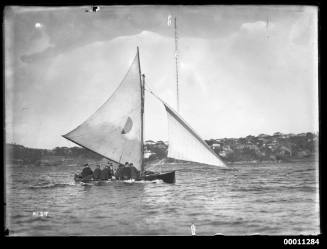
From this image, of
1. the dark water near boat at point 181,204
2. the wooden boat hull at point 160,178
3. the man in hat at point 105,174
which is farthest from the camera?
the man in hat at point 105,174

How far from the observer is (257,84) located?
3.83 metres

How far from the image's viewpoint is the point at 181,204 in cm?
379

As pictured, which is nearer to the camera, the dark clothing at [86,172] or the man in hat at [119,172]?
the dark clothing at [86,172]

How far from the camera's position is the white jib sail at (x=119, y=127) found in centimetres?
387

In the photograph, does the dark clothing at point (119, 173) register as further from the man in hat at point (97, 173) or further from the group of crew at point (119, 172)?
the man in hat at point (97, 173)

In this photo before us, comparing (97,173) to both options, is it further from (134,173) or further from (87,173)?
(134,173)

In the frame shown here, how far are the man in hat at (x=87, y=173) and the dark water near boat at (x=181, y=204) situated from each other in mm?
103

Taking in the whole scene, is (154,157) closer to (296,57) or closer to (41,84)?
(41,84)

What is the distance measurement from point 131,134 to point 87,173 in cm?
60

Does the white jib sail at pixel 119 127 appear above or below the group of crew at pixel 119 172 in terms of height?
above

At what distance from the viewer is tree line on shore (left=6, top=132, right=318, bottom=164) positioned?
379 centimetres

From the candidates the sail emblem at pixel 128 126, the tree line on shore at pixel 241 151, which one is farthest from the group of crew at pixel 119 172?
the sail emblem at pixel 128 126
